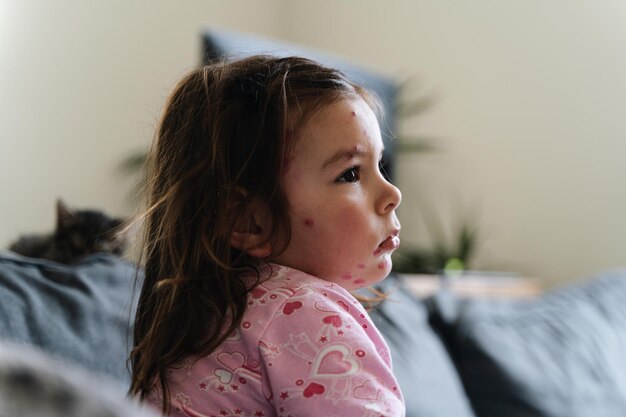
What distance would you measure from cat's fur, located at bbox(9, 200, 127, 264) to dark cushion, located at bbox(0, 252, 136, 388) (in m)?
0.22

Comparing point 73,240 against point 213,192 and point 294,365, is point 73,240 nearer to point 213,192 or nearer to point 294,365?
point 213,192

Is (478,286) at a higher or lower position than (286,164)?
lower

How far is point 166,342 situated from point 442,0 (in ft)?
9.22

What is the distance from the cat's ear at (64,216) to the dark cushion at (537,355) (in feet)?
2.49

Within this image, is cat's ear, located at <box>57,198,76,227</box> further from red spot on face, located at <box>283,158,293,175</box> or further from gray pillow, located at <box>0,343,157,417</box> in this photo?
gray pillow, located at <box>0,343,157,417</box>

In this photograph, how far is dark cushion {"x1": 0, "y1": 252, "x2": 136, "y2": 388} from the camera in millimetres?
939

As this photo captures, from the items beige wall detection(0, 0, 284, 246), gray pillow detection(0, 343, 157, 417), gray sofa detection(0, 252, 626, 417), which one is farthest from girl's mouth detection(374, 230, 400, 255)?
beige wall detection(0, 0, 284, 246)

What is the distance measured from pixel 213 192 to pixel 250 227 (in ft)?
0.18

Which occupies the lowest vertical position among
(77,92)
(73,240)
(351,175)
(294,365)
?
(77,92)

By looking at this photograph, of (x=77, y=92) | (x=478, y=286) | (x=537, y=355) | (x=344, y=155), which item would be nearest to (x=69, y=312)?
(x=344, y=155)

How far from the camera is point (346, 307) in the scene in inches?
27.4

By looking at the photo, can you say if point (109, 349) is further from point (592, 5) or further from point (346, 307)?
point (592, 5)

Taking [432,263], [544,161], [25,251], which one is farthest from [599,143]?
[25,251]

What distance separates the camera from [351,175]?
79 cm
